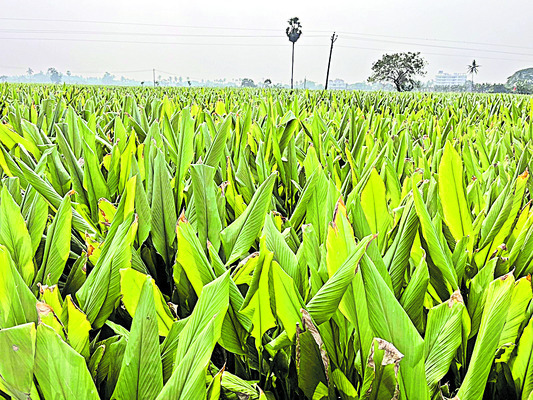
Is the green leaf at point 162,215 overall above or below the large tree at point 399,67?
below

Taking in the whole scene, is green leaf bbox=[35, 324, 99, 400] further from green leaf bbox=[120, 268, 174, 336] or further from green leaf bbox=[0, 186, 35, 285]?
green leaf bbox=[0, 186, 35, 285]

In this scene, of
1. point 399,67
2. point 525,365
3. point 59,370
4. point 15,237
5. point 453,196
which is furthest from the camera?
point 399,67

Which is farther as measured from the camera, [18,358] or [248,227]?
[248,227]

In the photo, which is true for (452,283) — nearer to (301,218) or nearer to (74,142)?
(301,218)


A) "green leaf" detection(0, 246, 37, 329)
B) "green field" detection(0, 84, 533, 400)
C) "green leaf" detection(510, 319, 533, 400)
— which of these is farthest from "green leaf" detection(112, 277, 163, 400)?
"green leaf" detection(510, 319, 533, 400)

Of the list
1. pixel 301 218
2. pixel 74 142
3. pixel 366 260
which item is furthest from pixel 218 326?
pixel 74 142

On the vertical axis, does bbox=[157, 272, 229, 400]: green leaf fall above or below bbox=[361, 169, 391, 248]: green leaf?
below

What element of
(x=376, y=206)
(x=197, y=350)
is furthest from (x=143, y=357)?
(x=376, y=206)

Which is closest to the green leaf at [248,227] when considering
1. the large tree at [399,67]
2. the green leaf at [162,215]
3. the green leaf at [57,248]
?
the green leaf at [162,215]

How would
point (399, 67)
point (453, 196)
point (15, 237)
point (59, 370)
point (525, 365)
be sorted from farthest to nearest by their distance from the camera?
point (399, 67) < point (453, 196) < point (15, 237) < point (525, 365) < point (59, 370)

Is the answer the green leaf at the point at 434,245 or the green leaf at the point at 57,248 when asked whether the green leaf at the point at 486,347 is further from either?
the green leaf at the point at 57,248

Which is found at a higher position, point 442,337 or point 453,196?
point 453,196

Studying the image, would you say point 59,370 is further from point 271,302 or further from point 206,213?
point 206,213

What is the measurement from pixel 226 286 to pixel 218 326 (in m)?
0.05
